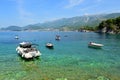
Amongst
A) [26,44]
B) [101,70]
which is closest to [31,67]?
[101,70]

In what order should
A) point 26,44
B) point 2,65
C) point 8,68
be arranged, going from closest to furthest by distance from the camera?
1. point 8,68
2. point 2,65
3. point 26,44

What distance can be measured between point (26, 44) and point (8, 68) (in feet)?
77.6

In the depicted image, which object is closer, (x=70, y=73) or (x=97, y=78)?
(x=97, y=78)

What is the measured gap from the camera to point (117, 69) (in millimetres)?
40969

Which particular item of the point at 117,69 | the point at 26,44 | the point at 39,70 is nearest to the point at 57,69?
the point at 39,70

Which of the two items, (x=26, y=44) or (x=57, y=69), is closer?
(x=57, y=69)

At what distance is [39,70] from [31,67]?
3885 mm

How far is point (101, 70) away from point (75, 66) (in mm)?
5960

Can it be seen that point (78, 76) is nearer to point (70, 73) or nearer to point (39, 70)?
point (70, 73)

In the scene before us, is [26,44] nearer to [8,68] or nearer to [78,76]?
[8,68]

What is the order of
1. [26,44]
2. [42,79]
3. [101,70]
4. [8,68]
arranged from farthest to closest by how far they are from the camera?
[26,44] → [8,68] → [101,70] → [42,79]

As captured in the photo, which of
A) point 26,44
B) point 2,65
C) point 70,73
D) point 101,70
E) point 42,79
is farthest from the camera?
point 26,44

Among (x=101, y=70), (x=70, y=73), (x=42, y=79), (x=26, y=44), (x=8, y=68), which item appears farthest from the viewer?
(x=26, y=44)

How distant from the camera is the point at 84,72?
38125mm
